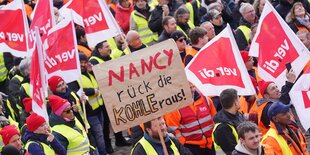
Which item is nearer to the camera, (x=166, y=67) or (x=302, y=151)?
(x=166, y=67)

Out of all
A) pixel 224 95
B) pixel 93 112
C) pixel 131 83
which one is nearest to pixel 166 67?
pixel 131 83

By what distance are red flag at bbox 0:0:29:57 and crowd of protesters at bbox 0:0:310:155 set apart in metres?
0.26

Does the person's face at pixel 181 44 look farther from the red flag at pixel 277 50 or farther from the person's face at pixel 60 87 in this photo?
the person's face at pixel 60 87

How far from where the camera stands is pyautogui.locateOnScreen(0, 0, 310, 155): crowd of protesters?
1127cm

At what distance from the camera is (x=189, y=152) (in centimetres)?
1210

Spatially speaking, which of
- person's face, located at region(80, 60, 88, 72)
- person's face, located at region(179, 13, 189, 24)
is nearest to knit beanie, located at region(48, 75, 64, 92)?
person's face, located at region(80, 60, 88, 72)

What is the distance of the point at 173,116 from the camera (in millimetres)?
12602

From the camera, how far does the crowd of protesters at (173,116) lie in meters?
11.3

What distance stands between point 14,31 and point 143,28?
13.7ft

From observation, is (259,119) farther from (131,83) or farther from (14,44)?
(14,44)

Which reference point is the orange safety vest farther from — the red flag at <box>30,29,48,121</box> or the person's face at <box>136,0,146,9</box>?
Result: the person's face at <box>136,0,146,9</box>

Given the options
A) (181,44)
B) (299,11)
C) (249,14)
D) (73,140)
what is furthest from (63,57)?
(299,11)

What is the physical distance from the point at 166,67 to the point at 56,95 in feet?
9.54

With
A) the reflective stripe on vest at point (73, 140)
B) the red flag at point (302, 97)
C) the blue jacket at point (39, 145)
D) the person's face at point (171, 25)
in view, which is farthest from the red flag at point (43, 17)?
the red flag at point (302, 97)
